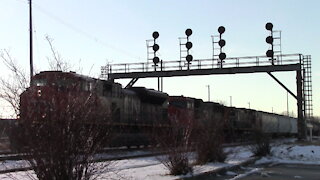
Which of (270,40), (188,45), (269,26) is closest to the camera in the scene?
(270,40)

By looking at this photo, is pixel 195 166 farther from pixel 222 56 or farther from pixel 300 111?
pixel 300 111

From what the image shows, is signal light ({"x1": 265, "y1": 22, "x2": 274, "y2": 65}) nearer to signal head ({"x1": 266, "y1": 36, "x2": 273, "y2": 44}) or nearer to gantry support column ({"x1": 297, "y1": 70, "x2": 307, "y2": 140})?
signal head ({"x1": 266, "y1": 36, "x2": 273, "y2": 44})

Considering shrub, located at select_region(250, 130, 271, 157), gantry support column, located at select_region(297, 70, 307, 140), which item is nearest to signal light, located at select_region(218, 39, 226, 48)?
gantry support column, located at select_region(297, 70, 307, 140)

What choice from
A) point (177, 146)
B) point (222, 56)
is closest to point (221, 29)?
point (222, 56)

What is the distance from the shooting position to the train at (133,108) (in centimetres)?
847

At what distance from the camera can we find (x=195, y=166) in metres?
17.2

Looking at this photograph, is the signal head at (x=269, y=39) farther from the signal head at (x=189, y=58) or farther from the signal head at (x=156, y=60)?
the signal head at (x=156, y=60)

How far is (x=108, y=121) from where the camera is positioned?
30.8 ft

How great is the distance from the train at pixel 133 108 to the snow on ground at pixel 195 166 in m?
1.16

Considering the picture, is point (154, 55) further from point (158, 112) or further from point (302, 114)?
point (302, 114)

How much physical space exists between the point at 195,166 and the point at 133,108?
45.8ft

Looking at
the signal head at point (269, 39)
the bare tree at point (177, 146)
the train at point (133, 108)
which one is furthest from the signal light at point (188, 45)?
the bare tree at point (177, 146)

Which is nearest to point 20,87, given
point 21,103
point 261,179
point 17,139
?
point 21,103

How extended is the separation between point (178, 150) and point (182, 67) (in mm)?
29392
